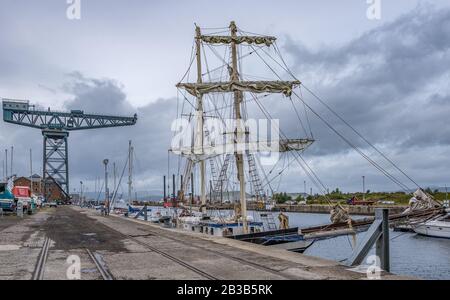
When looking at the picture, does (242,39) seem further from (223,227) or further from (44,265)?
(44,265)

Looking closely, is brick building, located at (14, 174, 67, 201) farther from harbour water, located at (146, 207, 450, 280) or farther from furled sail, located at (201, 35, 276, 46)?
furled sail, located at (201, 35, 276, 46)

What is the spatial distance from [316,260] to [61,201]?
12270 cm

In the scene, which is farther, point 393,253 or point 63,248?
point 393,253

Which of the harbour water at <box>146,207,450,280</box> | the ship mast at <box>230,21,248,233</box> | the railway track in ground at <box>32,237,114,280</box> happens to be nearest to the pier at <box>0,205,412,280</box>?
the railway track in ground at <box>32,237,114,280</box>

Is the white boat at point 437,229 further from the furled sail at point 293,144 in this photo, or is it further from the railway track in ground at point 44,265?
the railway track in ground at point 44,265

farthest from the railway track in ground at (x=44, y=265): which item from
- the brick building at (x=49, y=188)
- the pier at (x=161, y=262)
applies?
the brick building at (x=49, y=188)

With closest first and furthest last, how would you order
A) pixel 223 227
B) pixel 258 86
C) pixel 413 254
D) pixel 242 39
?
1. pixel 223 227
2. pixel 258 86
3. pixel 242 39
4. pixel 413 254

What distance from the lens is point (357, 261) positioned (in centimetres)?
1245

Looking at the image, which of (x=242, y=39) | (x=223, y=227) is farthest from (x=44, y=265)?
(x=242, y=39)

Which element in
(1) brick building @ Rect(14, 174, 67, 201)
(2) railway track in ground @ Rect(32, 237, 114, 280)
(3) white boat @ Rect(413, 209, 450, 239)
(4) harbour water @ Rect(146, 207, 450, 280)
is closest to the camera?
(2) railway track in ground @ Rect(32, 237, 114, 280)

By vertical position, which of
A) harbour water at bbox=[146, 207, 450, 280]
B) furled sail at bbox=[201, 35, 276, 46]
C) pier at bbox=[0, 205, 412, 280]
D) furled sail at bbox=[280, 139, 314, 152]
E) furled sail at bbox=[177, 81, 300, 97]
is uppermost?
furled sail at bbox=[201, 35, 276, 46]

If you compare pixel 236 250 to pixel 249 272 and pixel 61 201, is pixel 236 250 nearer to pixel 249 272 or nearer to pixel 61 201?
pixel 249 272

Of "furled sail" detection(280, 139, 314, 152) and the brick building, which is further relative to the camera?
the brick building
